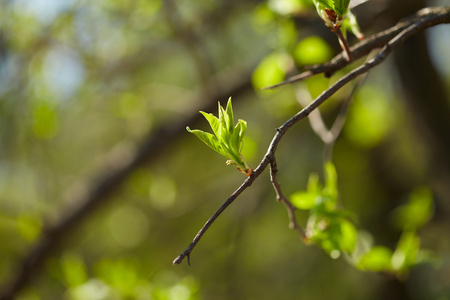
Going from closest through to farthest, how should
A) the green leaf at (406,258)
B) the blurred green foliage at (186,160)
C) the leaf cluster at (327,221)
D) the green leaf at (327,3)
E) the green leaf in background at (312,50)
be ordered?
the green leaf at (327,3) → the leaf cluster at (327,221) → the green leaf at (406,258) → the green leaf in background at (312,50) → the blurred green foliage at (186,160)

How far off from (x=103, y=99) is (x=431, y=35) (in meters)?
1.71

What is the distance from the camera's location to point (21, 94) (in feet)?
6.56

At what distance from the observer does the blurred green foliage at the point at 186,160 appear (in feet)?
5.64

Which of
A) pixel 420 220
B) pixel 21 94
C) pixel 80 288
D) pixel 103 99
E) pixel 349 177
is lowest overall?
pixel 349 177

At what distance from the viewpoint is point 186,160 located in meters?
3.07

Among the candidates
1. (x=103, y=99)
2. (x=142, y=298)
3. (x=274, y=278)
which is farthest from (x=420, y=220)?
(x=103, y=99)

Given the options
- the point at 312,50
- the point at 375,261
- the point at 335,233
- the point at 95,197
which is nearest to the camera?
the point at 335,233

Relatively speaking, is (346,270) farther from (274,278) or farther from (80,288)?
(80,288)

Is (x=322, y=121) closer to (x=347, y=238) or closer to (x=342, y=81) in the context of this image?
(x=347, y=238)

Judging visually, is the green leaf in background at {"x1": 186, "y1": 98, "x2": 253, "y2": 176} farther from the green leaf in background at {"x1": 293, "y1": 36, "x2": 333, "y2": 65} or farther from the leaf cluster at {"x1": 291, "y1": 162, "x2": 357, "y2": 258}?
the green leaf in background at {"x1": 293, "y1": 36, "x2": 333, "y2": 65}

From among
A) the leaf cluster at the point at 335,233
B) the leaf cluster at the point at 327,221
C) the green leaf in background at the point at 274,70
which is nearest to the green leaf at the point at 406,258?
the leaf cluster at the point at 335,233

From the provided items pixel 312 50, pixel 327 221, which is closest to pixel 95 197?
pixel 312 50

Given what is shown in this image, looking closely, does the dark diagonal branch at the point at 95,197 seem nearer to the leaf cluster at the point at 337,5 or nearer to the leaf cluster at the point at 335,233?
the leaf cluster at the point at 335,233

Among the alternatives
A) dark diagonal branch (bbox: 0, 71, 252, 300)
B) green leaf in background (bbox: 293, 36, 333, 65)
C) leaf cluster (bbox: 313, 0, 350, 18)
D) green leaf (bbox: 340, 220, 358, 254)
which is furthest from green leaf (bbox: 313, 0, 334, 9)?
dark diagonal branch (bbox: 0, 71, 252, 300)
